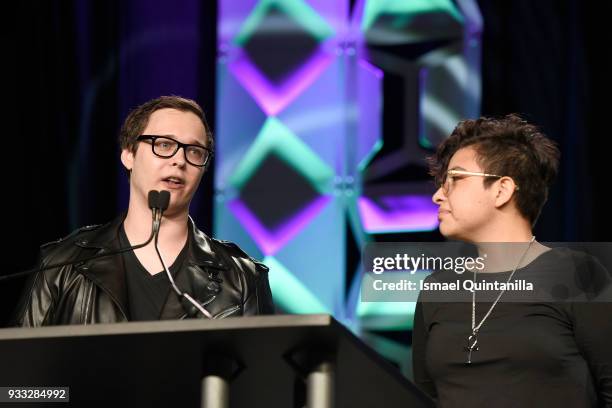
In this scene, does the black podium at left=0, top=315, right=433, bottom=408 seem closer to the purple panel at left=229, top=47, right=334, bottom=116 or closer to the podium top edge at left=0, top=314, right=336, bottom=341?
the podium top edge at left=0, top=314, right=336, bottom=341

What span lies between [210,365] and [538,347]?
1020mm

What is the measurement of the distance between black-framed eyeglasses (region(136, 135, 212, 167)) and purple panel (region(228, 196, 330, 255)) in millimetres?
1538

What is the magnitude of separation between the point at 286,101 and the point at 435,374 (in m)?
1.99

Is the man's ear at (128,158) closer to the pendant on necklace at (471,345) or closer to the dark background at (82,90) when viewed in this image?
the pendant on necklace at (471,345)

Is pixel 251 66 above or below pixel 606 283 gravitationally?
above

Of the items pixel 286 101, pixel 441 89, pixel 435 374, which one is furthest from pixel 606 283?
pixel 286 101

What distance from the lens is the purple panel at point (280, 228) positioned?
13.5 feet

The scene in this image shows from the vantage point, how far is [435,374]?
8.07 ft

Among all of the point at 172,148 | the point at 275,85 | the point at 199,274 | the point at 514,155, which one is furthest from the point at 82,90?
the point at 514,155

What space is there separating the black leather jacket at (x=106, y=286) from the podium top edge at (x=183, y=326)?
3.05 feet

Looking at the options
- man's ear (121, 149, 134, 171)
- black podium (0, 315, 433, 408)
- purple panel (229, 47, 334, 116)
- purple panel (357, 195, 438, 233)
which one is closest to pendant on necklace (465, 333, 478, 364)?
black podium (0, 315, 433, 408)

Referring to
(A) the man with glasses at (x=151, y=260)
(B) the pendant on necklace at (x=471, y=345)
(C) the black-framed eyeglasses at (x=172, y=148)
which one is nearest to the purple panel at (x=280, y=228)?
(A) the man with glasses at (x=151, y=260)

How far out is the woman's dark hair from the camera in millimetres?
2574

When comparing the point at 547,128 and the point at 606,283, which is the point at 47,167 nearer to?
the point at 547,128
